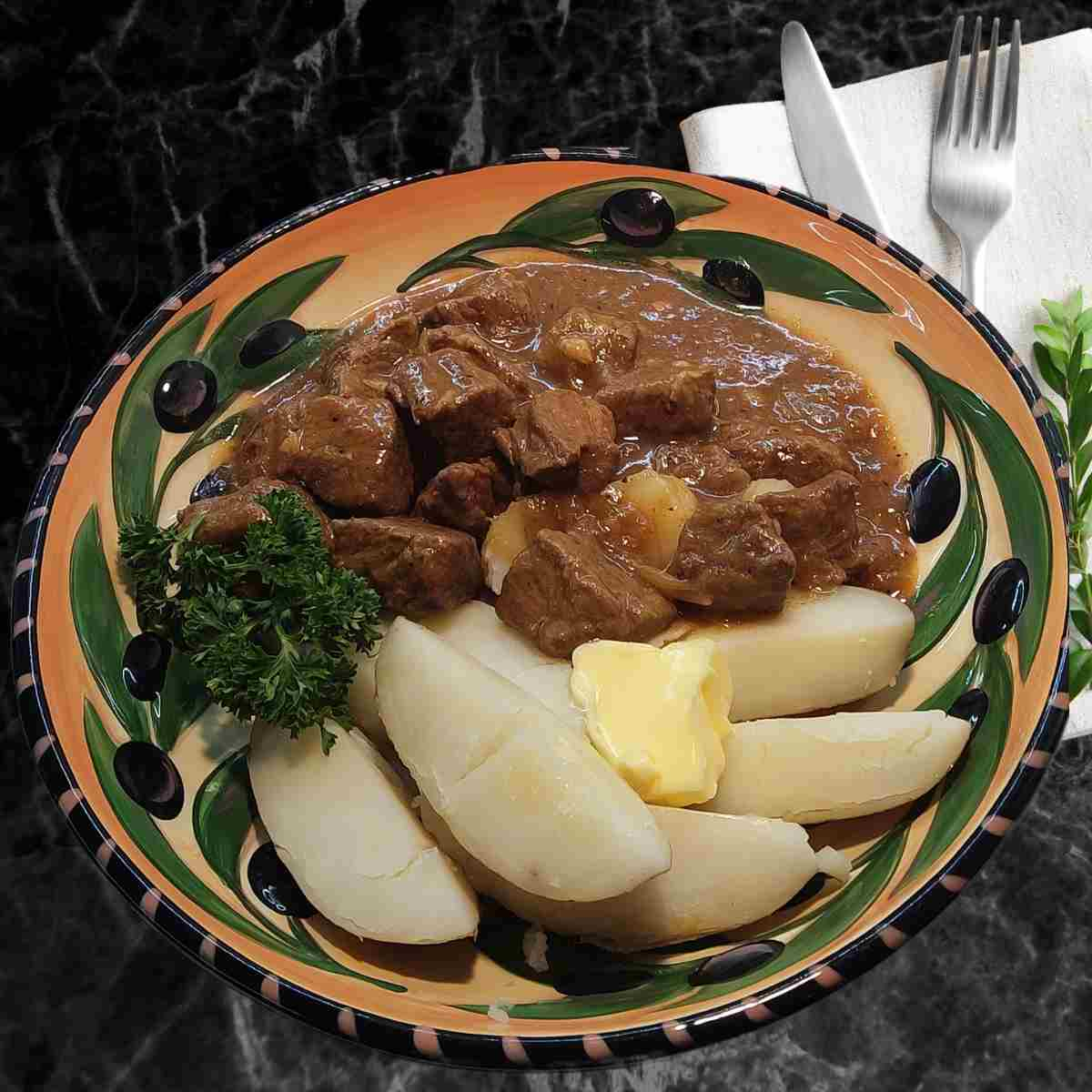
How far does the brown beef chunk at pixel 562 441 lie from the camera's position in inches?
95.7

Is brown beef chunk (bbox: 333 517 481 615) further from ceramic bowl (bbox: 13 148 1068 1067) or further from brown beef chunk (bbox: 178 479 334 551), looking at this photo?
ceramic bowl (bbox: 13 148 1068 1067)

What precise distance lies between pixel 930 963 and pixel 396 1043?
1.43m

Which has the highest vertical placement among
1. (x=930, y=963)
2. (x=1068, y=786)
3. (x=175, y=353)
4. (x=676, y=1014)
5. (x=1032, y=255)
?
(x=175, y=353)

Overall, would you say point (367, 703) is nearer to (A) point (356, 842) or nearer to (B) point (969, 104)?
(A) point (356, 842)

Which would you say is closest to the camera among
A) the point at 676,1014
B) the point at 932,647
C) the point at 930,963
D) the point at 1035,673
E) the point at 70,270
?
the point at 676,1014

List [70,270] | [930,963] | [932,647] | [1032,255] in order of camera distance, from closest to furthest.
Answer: [932,647] < [930,963] < [1032,255] < [70,270]

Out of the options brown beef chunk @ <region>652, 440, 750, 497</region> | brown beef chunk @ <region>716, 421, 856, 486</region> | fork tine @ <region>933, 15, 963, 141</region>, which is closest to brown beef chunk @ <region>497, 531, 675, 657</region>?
brown beef chunk @ <region>652, 440, 750, 497</region>

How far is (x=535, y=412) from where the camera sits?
248 centimetres

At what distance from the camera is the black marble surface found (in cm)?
268

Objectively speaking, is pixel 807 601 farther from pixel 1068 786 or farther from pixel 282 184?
pixel 282 184

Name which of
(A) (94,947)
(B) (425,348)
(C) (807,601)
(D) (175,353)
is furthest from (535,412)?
(A) (94,947)

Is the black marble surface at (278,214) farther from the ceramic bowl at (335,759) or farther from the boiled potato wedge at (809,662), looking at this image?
the boiled potato wedge at (809,662)

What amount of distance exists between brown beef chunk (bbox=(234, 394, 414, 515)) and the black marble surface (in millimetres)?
1144

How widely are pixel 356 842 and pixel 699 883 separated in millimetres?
619
